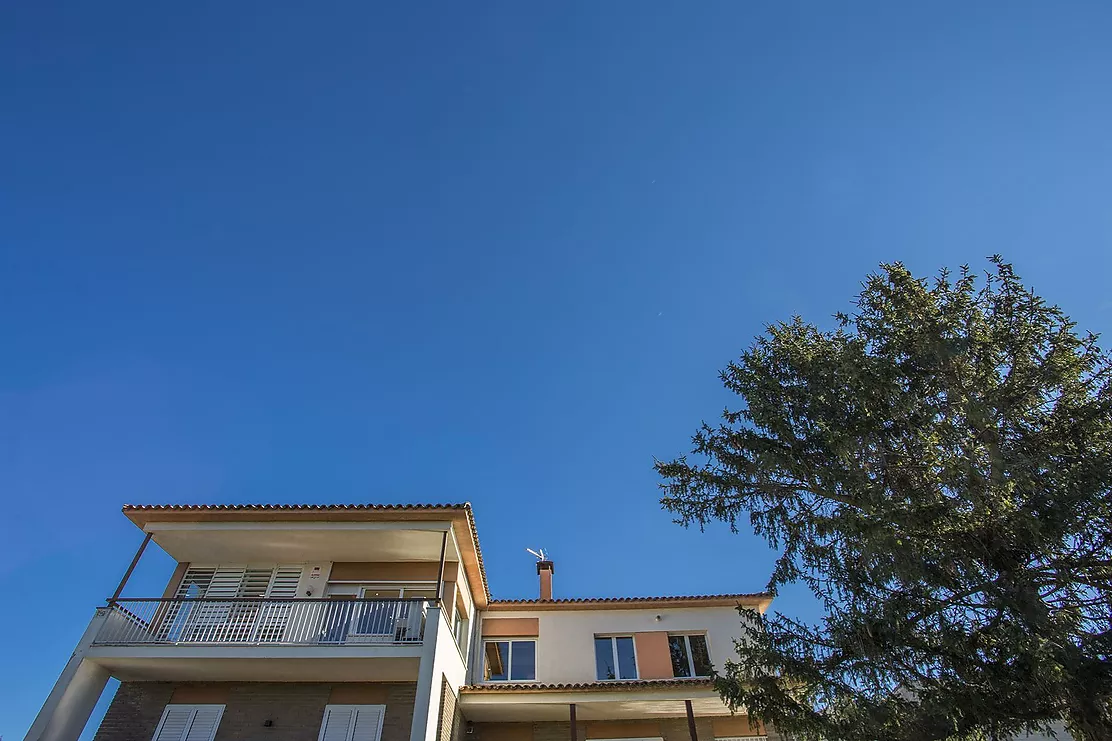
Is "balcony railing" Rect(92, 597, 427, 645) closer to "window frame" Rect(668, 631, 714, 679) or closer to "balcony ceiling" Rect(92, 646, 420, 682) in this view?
"balcony ceiling" Rect(92, 646, 420, 682)

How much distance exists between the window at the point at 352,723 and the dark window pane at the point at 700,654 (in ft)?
28.1

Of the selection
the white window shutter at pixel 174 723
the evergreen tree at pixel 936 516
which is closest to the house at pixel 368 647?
the white window shutter at pixel 174 723

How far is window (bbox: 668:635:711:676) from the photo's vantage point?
1767cm

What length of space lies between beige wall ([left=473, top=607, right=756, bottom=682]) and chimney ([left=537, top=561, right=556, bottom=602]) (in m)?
1.28

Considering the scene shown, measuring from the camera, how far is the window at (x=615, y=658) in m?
17.6

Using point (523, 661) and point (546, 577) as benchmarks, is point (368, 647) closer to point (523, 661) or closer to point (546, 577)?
point (523, 661)

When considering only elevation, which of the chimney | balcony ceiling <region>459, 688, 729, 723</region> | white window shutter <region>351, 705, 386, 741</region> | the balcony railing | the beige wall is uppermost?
the chimney

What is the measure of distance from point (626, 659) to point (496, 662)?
3.60 metres

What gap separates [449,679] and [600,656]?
521cm

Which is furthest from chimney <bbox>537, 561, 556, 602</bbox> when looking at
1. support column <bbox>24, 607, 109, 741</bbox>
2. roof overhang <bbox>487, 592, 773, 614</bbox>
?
support column <bbox>24, 607, 109, 741</bbox>

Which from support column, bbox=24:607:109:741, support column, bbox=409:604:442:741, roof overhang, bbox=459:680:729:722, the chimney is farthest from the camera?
the chimney

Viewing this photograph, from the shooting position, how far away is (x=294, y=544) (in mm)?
16047

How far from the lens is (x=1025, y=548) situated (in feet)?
33.7

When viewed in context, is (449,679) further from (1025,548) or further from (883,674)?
(1025,548)
